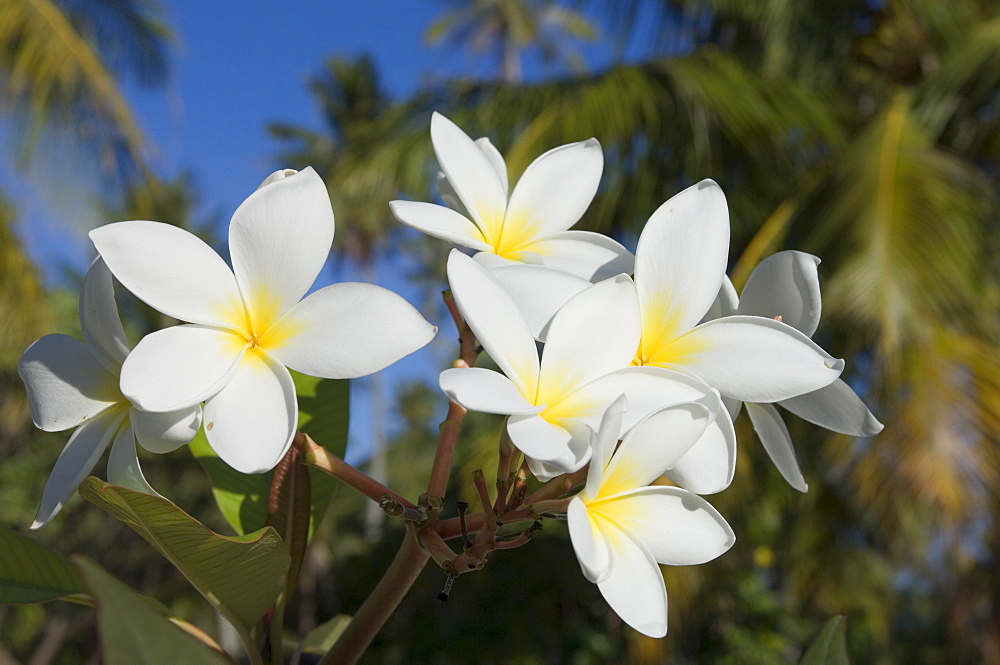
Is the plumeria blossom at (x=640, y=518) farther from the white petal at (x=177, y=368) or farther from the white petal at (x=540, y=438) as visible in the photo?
the white petal at (x=177, y=368)

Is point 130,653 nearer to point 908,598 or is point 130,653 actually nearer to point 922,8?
point 922,8

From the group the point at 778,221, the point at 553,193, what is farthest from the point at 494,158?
the point at 778,221

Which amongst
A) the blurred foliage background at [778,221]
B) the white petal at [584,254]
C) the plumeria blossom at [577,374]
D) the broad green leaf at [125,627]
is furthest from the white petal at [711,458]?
the blurred foliage background at [778,221]

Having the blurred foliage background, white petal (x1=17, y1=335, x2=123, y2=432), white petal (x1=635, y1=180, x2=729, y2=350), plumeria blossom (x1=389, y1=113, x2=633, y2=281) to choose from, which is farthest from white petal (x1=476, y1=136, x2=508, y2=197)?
the blurred foliage background

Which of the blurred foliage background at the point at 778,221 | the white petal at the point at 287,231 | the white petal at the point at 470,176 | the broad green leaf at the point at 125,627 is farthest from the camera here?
the blurred foliage background at the point at 778,221

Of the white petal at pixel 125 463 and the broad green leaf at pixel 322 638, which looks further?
the broad green leaf at pixel 322 638

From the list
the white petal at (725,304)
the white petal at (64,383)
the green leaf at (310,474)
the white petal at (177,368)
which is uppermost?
the white petal at (725,304)

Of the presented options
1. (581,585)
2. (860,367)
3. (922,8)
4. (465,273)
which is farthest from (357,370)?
(581,585)
